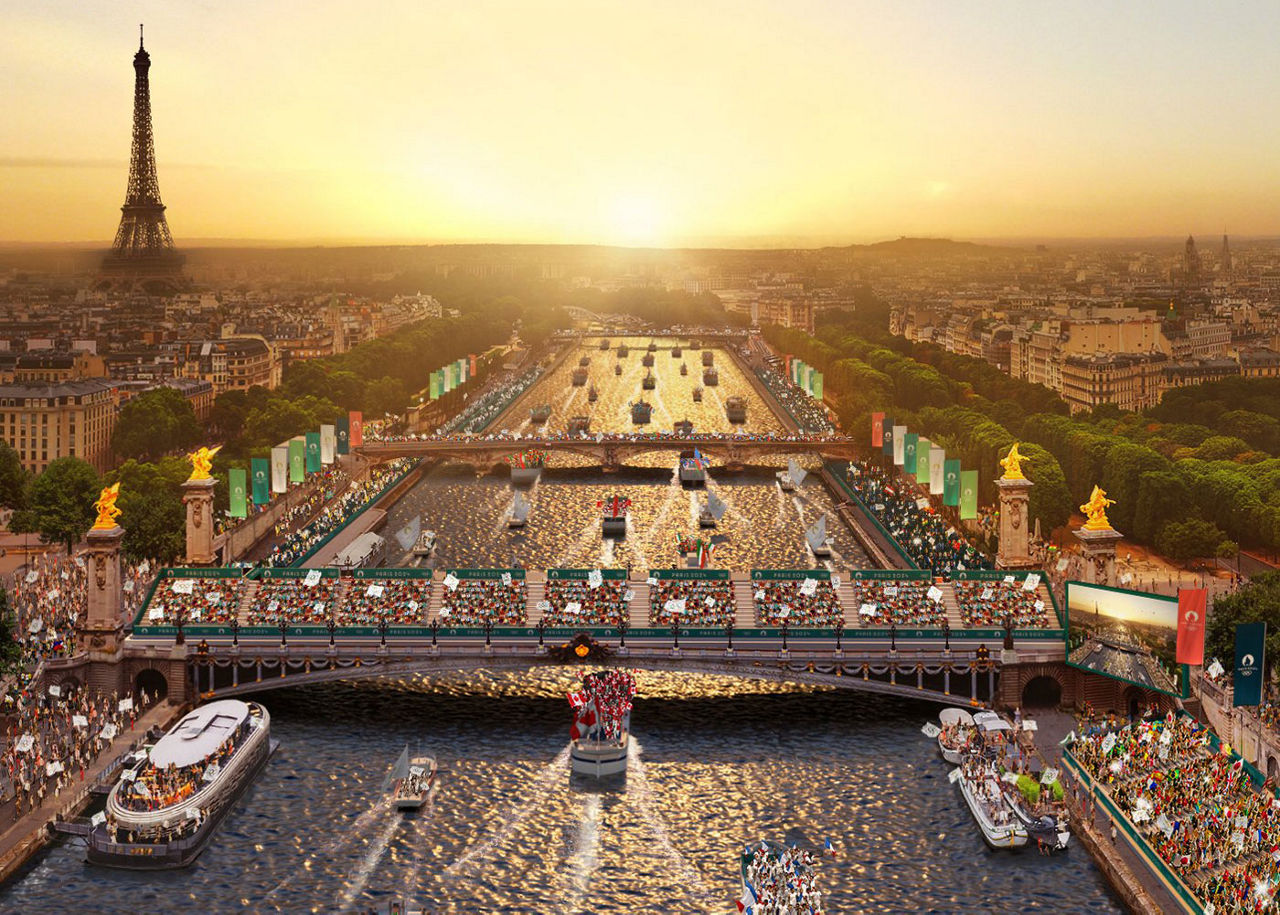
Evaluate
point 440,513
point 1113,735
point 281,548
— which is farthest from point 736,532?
point 1113,735

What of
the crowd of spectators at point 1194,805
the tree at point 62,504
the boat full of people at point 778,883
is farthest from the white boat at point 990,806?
Result: the tree at point 62,504

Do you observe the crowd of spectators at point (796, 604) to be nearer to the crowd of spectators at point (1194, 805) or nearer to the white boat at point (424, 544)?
the crowd of spectators at point (1194, 805)

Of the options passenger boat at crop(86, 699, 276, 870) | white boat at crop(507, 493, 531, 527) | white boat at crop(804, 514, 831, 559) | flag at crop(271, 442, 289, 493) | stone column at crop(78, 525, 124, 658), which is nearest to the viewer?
passenger boat at crop(86, 699, 276, 870)

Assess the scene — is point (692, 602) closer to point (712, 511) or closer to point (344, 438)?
point (712, 511)

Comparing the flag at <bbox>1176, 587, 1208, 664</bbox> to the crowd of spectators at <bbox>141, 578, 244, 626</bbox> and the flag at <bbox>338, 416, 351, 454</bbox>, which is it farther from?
the flag at <bbox>338, 416, 351, 454</bbox>

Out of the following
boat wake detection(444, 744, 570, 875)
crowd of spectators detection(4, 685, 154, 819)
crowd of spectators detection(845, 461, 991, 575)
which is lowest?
boat wake detection(444, 744, 570, 875)

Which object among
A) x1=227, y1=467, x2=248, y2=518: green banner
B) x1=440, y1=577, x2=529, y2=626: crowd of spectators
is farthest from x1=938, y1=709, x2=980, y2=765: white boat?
x1=227, y1=467, x2=248, y2=518: green banner

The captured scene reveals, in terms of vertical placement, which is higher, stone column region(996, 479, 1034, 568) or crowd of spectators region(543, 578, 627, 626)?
stone column region(996, 479, 1034, 568)

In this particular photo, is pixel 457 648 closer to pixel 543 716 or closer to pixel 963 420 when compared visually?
pixel 543 716
